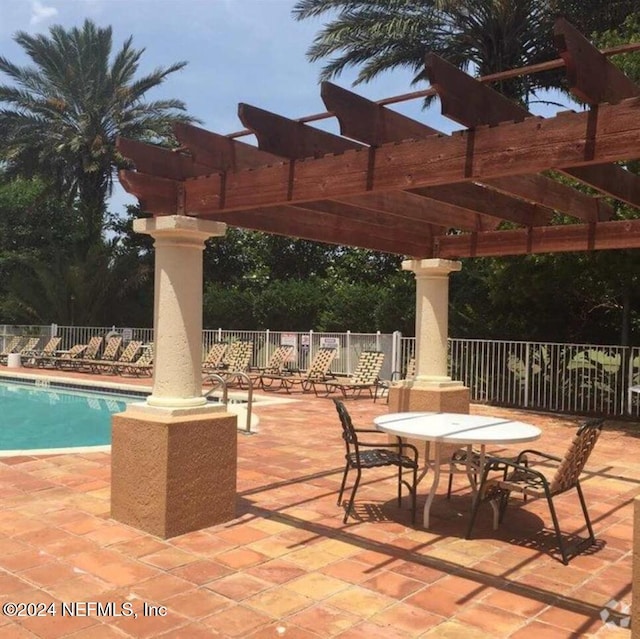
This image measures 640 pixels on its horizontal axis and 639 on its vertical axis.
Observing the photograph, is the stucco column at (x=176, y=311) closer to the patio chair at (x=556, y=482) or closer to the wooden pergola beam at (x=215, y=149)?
the wooden pergola beam at (x=215, y=149)

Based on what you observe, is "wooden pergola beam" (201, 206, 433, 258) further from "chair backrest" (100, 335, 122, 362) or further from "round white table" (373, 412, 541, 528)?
"chair backrest" (100, 335, 122, 362)

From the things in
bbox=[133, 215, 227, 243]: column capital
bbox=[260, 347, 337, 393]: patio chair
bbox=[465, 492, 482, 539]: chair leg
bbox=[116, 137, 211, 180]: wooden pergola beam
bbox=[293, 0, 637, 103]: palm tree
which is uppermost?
bbox=[293, 0, 637, 103]: palm tree

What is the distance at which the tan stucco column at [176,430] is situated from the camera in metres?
4.52

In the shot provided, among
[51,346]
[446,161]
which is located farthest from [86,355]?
[446,161]

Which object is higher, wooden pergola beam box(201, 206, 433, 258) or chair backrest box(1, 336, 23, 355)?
wooden pergola beam box(201, 206, 433, 258)

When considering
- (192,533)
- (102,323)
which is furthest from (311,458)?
(102,323)

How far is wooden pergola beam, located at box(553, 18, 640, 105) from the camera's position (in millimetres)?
2842

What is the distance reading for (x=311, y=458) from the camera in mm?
7211

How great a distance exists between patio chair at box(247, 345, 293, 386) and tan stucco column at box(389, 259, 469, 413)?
8.37 meters

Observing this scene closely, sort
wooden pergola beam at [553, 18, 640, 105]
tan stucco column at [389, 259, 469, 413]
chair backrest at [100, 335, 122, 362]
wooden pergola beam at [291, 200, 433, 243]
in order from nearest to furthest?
wooden pergola beam at [553, 18, 640, 105], wooden pergola beam at [291, 200, 433, 243], tan stucco column at [389, 259, 469, 413], chair backrest at [100, 335, 122, 362]

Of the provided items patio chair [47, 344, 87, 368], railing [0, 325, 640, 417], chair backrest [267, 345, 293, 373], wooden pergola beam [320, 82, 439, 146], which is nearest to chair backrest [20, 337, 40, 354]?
patio chair [47, 344, 87, 368]

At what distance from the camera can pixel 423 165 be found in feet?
12.2

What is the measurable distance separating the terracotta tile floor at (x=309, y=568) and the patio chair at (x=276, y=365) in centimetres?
946

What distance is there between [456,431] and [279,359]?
11.6m
